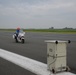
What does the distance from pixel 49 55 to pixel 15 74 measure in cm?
149

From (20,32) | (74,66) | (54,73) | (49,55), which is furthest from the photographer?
(20,32)

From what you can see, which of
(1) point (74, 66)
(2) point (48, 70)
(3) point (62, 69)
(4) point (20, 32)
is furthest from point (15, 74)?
(4) point (20, 32)

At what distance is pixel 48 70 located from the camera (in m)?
7.68

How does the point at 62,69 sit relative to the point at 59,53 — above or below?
below

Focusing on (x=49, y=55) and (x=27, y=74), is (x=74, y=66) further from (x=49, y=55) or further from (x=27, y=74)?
(x=27, y=74)

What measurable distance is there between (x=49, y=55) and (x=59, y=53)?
45cm

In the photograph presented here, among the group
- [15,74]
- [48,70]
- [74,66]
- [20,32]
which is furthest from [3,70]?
[20,32]

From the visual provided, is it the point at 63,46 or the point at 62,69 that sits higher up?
the point at 63,46

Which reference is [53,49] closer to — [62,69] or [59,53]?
[59,53]

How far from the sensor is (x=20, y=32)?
23.2 meters

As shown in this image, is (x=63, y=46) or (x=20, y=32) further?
(x=20, y=32)

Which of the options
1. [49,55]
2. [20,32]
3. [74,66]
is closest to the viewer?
[49,55]

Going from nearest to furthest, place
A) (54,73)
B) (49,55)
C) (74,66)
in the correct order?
(54,73)
(49,55)
(74,66)

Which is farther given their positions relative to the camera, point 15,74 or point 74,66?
point 74,66
